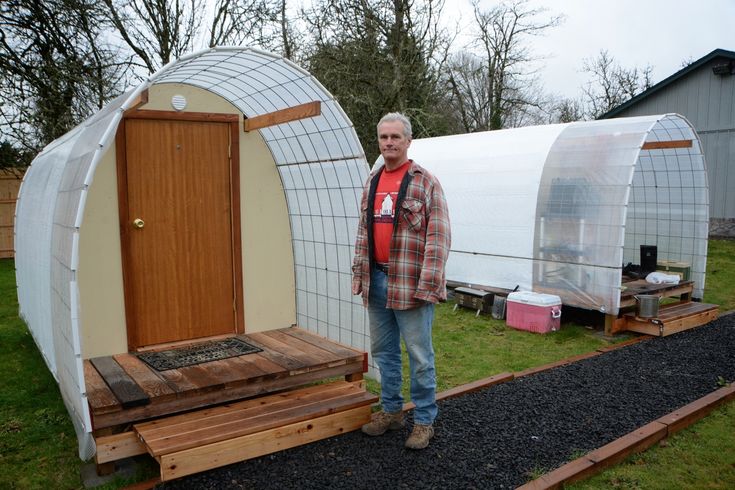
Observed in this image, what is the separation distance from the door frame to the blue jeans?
2.03m

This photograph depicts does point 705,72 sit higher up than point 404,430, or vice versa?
point 705,72

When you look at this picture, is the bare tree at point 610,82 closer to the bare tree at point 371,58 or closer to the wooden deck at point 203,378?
the bare tree at point 371,58

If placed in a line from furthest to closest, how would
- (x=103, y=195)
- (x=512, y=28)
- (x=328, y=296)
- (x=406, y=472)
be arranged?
(x=512, y=28), (x=328, y=296), (x=103, y=195), (x=406, y=472)

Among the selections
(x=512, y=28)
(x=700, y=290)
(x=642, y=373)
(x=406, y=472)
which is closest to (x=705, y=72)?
(x=700, y=290)

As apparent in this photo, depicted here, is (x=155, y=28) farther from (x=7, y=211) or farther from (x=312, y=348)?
(x=312, y=348)

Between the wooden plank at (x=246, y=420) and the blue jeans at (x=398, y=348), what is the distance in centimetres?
37

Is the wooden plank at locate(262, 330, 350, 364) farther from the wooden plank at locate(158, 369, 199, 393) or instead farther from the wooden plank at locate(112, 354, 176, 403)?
the wooden plank at locate(112, 354, 176, 403)

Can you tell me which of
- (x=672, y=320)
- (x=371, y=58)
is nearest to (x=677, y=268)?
(x=672, y=320)

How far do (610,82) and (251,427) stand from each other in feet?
109

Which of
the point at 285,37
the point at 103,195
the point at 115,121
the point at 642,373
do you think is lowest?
the point at 642,373

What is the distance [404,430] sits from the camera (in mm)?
4031

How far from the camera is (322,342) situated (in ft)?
16.7

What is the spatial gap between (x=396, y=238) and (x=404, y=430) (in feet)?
4.86

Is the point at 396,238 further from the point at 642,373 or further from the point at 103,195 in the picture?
the point at 642,373
